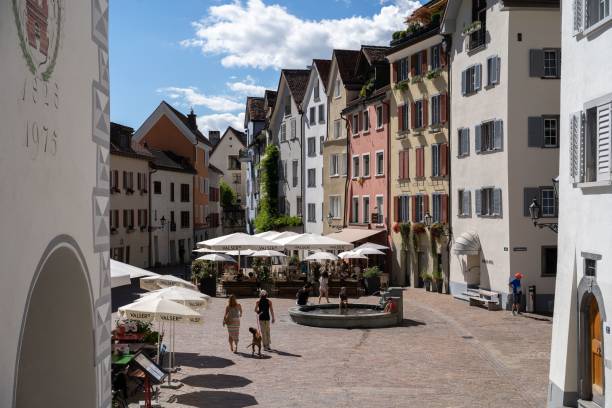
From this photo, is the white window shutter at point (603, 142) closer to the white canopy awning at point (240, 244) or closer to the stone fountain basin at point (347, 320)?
the stone fountain basin at point (347, 320)

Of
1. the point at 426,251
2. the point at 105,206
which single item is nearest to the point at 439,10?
the point at 426,251

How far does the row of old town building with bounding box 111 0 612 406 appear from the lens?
16.4 m

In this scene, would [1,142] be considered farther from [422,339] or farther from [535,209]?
[535,209]

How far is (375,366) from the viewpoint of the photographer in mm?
22125

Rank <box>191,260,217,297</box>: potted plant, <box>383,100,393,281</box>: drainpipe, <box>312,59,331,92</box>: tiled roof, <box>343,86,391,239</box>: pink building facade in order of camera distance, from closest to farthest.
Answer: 1. <box>191,260,217,297</box>: potted plant
2. <box>383,100,393,281</box>: drainpipe
3. <box>343,86,391,239</box>: pink building facade
4. <box>312,59,331,92</box>: tiled roof

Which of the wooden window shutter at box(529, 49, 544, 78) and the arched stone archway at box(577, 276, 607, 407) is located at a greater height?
the wooden window shutter at box(529, 49, 544, 78)

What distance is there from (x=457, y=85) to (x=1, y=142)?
36051 millimetres

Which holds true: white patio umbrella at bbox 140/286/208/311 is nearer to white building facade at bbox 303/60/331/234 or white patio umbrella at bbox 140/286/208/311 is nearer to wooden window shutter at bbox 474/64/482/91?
wooden window shutter at bbox 474/64/482/91

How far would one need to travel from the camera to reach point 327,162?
60031mm

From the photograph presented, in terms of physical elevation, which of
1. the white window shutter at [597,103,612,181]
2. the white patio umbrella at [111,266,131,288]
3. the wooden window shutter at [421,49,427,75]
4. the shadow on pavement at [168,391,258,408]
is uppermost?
the wooden window shutter at [421,49,427,75]

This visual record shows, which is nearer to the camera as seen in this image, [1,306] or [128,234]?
[1,306]

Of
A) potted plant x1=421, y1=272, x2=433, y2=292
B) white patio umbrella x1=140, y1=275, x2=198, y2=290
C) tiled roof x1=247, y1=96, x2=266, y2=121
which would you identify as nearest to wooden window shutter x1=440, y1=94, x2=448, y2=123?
potted plant x1=421, y1=272, x2=433, y2=292

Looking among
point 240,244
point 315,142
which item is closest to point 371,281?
point 240,244

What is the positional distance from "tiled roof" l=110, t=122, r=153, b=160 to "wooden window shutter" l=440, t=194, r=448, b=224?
22588 mm
